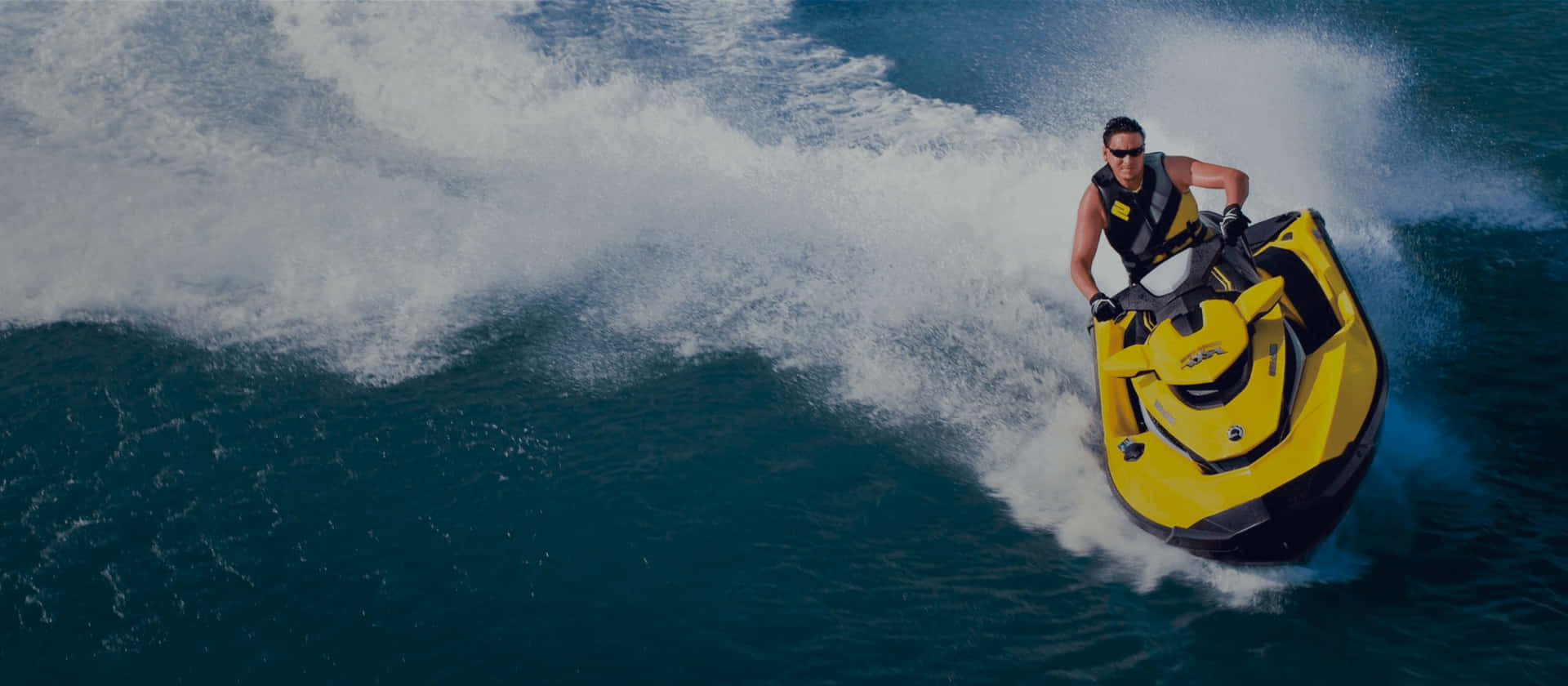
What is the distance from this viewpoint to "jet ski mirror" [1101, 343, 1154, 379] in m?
5.06

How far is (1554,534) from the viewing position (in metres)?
5.09

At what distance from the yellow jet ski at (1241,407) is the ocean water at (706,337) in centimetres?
44

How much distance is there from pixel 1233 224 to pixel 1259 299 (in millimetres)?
447

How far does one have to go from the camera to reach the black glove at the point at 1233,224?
517 cm

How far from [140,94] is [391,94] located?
2.07 meters

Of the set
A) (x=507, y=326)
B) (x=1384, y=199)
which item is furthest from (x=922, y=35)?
(x=507, y=326)

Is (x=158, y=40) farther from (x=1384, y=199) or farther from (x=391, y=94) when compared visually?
(x=1384, y=199)

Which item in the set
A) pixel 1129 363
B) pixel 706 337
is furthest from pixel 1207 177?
pixel 706 337

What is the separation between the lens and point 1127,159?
5.32 m

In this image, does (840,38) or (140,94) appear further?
(840,38)

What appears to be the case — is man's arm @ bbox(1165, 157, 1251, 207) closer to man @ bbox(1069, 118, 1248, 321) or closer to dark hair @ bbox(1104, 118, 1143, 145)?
man @ bbox(1069, 118, 1248, 321)

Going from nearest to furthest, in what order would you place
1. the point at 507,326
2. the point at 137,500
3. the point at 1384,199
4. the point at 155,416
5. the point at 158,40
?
the point at 137,500
the point at 155,416
the point at 507,326
the point at 1384,199
the point at 158,40

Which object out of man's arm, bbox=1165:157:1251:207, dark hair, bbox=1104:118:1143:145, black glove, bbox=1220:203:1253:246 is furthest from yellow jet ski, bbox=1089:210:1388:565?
dark hair, bbox=1104:118:1143:145

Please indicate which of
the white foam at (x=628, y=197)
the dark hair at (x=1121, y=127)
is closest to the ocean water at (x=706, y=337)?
the white foam at (x=628, y=197)
